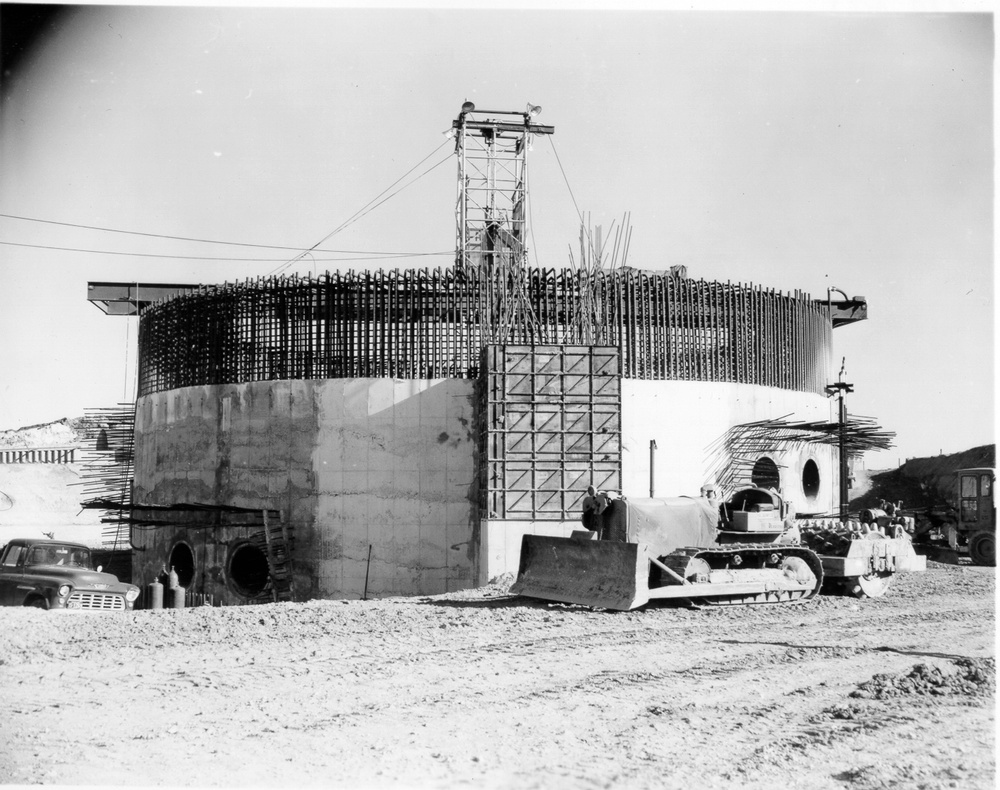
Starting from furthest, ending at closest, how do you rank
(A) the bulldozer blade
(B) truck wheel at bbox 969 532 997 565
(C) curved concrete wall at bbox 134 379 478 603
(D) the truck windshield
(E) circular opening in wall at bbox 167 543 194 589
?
(B) truck wheel at bbox 969 532 997 565, (E) circular opening in wall at bbox 167 543 194 589, (C) curved concrete wall at bbox 134 379 478 603, (D) the truck windshield, (A) the bulldozer blade

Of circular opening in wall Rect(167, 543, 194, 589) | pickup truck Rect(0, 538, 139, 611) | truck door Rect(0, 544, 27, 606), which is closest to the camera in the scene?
pickup truck Rect(0, 538, 139, 611)

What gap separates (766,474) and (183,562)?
579 inches

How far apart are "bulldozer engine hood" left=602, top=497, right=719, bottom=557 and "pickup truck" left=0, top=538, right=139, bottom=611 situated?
7.64 metres

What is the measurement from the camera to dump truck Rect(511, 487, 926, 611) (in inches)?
543

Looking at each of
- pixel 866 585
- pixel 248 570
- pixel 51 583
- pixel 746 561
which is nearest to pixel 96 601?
pixel 51 583

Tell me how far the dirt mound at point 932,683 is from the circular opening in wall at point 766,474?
45.0 ft

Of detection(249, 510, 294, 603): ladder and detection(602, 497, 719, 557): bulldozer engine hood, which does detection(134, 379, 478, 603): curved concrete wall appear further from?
detection(602, 497, 719, 557): bulldozer engine hood

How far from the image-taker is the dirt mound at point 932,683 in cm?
873

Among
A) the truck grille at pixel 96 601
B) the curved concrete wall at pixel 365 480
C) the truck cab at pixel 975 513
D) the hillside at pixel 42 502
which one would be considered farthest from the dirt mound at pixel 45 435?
the truck cab at pixel 975 513

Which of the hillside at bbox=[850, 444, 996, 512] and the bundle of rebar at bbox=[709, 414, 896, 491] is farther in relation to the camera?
the hillside at bbox=[850, 444, 996, 512]

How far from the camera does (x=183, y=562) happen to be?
74.2ft

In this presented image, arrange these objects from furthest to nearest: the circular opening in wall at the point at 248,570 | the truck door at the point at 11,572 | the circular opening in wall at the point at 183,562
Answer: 1. the circular opening in wall at the point at 183,562
2. the circular opening in wall at the point at 248,570
3. the truck door at the point at 11,572

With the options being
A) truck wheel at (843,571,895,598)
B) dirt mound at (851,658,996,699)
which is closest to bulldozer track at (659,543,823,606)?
truck wheel at (843,571,895,598)

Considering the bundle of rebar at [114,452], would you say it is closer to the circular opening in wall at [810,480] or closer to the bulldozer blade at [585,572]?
the bulldozer blade at [585,572]
